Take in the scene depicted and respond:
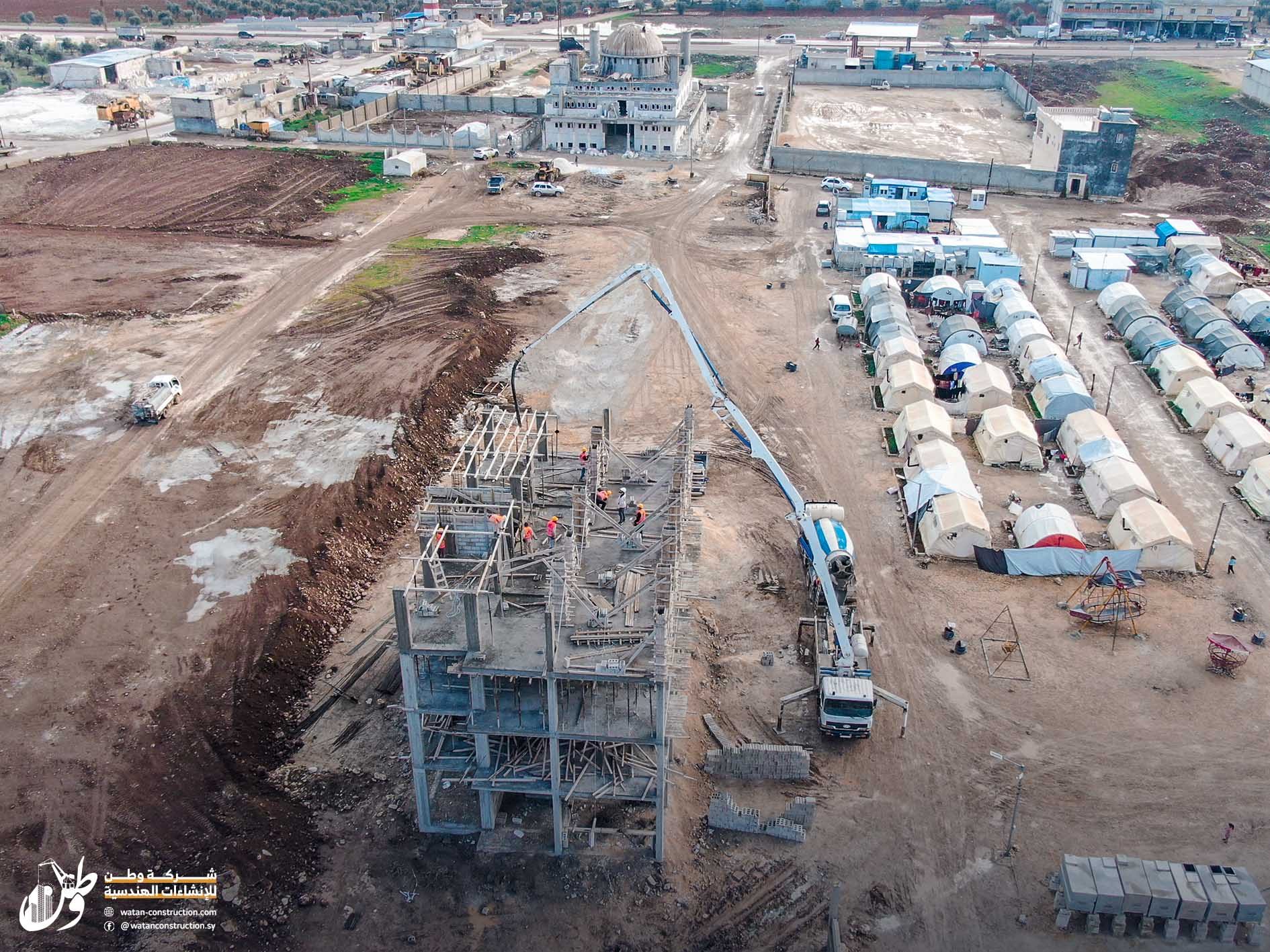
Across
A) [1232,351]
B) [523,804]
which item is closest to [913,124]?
[1232,351]

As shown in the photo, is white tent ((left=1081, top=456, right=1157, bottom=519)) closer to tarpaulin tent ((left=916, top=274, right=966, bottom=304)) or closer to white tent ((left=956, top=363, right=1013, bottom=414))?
white tent ((left=956, top=363, right=1013, bottom=414))

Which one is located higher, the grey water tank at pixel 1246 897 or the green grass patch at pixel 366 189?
the green grass patch at pixel 366 189

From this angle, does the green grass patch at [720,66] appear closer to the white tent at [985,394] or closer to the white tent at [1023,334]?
the white tent at [1023,334]

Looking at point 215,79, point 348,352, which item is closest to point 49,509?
point 348,352

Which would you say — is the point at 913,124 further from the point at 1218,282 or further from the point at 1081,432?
the point at 1081,432

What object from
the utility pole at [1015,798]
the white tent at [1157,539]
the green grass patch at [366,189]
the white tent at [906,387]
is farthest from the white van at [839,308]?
the green grass patch at [366,189]

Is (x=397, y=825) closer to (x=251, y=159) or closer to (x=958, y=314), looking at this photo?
(x=958, y=314)
